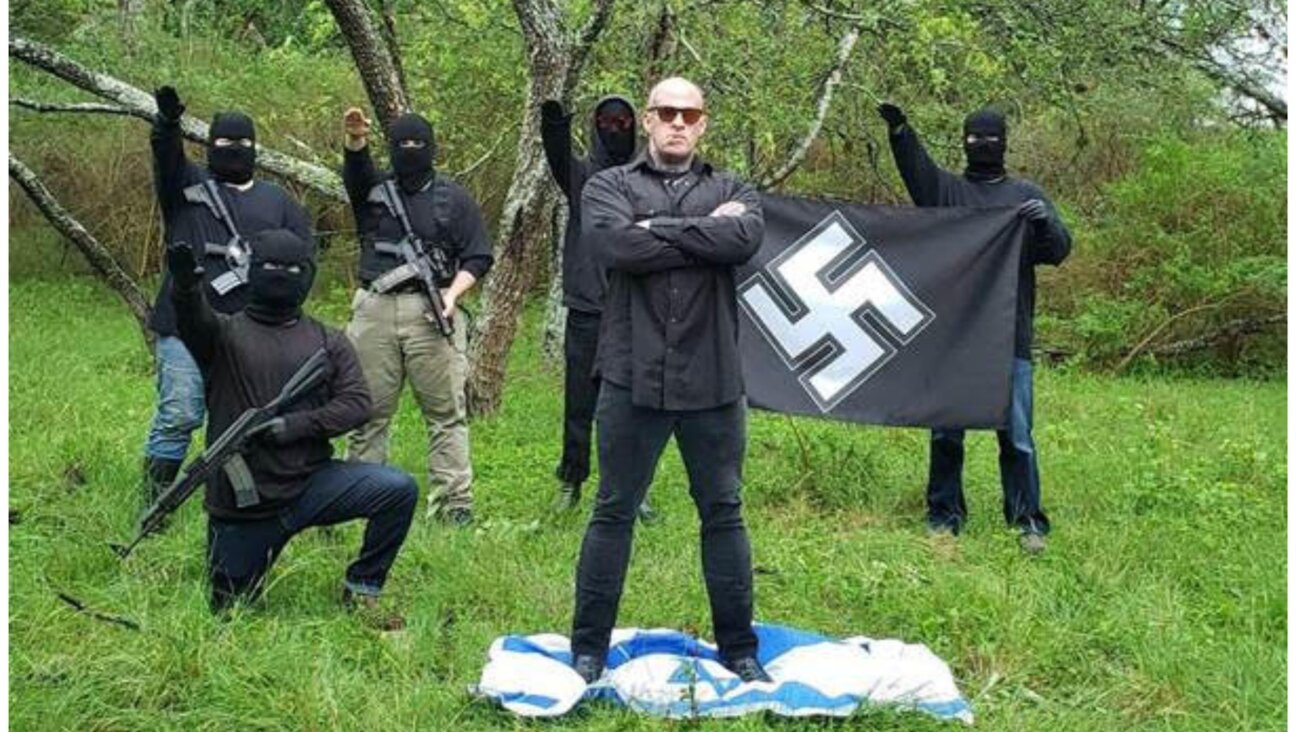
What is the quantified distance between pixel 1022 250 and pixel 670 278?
2.45 meters

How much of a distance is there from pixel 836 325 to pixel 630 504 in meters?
2.16

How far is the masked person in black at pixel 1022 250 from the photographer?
6109 millimetres

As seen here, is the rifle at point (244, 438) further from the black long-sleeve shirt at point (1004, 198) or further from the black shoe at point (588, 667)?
the black long-sleeve shirt at point (1004, 198)

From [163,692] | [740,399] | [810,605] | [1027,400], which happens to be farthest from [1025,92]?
[163,692]

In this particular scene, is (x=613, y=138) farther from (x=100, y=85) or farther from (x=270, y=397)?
(x=100, y=85)

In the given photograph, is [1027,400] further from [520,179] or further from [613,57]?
[613,57]

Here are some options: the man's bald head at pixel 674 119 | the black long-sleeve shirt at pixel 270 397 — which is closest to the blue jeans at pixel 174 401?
the black long-sleeve shirt at pixel 270 397

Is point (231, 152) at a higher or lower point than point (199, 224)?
higher

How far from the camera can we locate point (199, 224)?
581 centimetres

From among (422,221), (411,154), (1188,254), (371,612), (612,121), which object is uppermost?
(612,121)

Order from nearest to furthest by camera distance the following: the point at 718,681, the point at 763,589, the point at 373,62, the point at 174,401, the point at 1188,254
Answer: the point at 718,681 → the point at 763,589 → the point at 174,401 → the point at 373,62 → the point at 1188,254

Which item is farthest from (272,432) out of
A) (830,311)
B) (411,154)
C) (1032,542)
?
(1032,542)

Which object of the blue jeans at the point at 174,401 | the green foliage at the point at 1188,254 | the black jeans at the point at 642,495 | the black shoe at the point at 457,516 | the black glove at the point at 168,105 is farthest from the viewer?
the green foliage at the point at 1188,254

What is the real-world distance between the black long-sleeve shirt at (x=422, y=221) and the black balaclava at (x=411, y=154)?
0.04m
